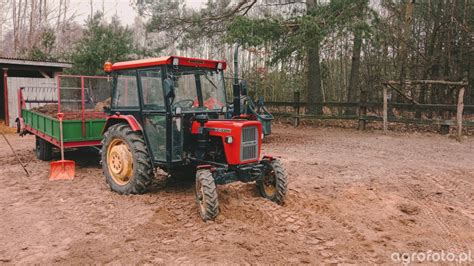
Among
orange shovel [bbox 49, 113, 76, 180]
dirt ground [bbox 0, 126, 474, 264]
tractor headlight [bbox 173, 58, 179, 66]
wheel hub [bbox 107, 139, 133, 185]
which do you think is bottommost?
dirt ground [bbox 0, 126, 474, 264]

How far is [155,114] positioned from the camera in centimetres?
549

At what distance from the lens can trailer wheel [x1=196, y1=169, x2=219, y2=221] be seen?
180 inches

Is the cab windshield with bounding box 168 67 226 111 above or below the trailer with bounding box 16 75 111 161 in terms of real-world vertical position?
above

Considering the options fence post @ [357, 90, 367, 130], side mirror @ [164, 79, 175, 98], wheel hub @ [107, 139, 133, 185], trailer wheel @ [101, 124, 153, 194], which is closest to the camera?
side mirror @ [164, 79, 175, 98]

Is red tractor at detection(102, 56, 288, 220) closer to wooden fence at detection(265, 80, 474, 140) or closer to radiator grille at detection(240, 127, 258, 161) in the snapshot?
radiator grille at detection(240, 127, 258, 161)

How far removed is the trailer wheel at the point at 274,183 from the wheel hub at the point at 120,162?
1917 millimetres

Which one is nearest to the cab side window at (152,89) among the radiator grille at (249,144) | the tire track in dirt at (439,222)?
the radiator grille at (249,144)

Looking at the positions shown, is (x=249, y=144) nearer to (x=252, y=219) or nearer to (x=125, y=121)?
(x=252, y=219)

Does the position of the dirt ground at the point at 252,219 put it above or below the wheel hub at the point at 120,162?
below

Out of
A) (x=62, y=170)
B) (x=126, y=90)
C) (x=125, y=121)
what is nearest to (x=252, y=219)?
(x=125, y=121)

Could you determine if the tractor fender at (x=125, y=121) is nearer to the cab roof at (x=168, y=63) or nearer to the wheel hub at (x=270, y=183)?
the cab roof at (x=168, y=63)

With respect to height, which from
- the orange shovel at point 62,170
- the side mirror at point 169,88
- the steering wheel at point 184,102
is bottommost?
the orange shovel at point 62,170

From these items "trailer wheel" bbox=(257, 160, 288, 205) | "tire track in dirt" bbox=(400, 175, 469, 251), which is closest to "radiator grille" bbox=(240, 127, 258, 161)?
"trailer wheel" bbox=(257, 160, 288, 205)

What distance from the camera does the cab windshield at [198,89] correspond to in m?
5.50
